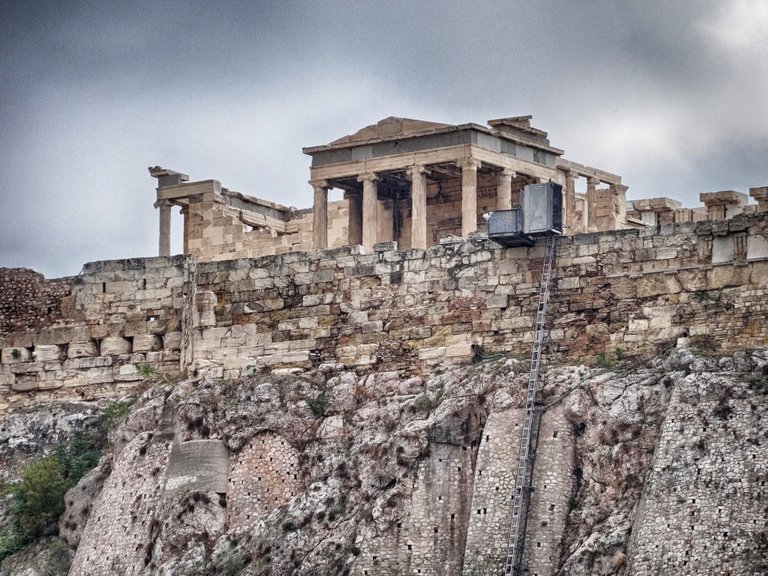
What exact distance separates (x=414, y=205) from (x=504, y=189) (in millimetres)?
2283

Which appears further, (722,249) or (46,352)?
(46,352)

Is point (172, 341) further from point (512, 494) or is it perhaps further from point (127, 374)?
point (512, 494)

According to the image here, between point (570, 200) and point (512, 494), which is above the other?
point (570, 200)

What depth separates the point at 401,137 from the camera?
63.0 meters

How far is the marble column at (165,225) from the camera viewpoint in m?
67.7

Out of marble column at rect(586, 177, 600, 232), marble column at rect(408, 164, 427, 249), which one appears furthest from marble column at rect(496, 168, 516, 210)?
marble column at rect(586, 177, 600, 232)

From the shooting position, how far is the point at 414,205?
6244 centimetres

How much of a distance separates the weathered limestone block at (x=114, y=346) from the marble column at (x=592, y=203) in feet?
54.8

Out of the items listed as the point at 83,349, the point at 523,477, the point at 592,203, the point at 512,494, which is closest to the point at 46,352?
the point at 83,349

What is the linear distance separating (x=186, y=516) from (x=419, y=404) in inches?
190

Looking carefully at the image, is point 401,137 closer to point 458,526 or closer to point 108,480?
point 108,480

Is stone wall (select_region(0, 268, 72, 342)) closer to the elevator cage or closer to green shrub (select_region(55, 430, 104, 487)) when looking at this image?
green shrub (select_region(55, 430, 104, 487))

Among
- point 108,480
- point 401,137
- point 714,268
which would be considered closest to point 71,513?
point 108,480

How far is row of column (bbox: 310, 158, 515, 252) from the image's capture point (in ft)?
202
